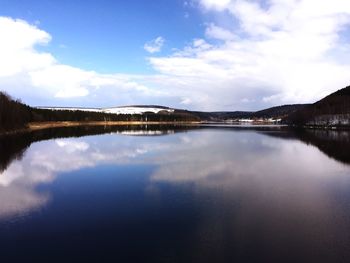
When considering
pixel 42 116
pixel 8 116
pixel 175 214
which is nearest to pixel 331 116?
pixel 8 116

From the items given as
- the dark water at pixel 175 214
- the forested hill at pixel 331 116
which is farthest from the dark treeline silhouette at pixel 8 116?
the forested hill at pixel 331 116

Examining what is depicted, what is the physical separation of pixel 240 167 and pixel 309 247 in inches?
379

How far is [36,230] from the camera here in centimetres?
714

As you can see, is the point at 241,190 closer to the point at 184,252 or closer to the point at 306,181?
the point at 306,181

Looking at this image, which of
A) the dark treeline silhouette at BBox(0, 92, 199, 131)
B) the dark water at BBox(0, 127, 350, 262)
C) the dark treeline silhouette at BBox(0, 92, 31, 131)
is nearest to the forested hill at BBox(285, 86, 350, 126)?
the dark treeline silhouette at BBox(0, 92, 31, 131)

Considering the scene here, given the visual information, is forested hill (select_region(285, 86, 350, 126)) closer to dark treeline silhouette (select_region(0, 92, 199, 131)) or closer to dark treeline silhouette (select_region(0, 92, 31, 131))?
dark treeline silhouette (select_region(0, 92, 31, 131))

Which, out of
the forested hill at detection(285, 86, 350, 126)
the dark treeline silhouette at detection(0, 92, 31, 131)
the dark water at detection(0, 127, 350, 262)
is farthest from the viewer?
the forested hill at detection(285, 86, 350, 126)

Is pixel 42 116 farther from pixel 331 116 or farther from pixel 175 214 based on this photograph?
pixel 175 214

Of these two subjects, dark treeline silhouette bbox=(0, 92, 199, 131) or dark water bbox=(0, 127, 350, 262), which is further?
dark treeline silhouette bbox=(0, 92, 199, 131)

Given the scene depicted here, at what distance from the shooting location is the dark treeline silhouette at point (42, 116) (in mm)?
42097

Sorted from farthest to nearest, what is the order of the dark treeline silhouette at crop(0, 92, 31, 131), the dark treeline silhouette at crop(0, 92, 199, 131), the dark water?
the dark treeline silhouette at crop(0, 92, 199, 131) < the dark treeline silhouette at crop(0, 92, 31, 131) < the dark water

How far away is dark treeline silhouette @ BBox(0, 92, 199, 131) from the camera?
138 ft

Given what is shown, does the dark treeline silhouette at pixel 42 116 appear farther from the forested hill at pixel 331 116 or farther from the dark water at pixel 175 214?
the forested hill at pixel 331 116

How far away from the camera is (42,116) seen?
72938 millimetres
